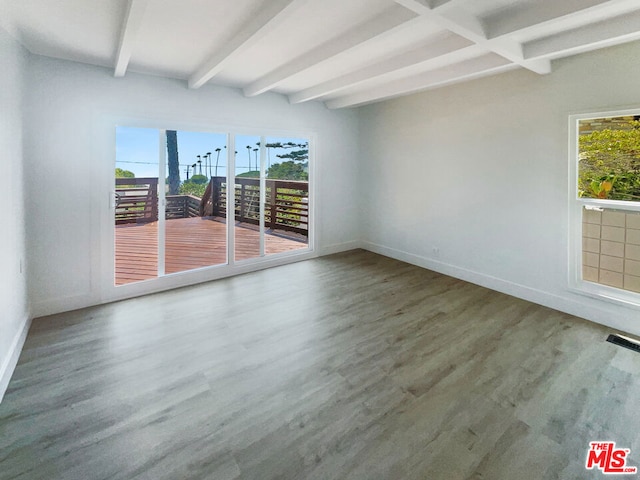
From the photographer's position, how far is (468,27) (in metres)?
2.35

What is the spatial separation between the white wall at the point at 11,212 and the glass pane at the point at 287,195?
2828 millimetres

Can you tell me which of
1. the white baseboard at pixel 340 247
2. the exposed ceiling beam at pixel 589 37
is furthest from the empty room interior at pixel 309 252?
the white baseboard at pixel 340 247

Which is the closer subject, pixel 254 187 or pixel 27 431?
pixel 27 431

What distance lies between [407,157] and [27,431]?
4944 mm

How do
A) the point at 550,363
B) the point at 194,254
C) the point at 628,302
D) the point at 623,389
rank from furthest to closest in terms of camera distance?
the point at 194,254 → the point at 628,302 → the point at 550,363 → the point at 623,389

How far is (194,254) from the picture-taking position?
189 inches

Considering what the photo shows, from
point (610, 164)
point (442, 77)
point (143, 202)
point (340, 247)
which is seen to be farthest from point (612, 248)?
point (143, 202)

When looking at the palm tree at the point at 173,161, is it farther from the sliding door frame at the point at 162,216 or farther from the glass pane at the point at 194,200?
the sliding door frame at the point at 162,216

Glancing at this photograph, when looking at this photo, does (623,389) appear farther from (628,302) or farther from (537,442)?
(628,302)

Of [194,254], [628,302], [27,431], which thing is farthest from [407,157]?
[27,431]

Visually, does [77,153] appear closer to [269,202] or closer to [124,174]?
[124,174]

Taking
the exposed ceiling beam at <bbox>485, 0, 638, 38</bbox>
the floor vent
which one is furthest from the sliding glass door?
the floor vent

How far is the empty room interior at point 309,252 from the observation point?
1807 mm

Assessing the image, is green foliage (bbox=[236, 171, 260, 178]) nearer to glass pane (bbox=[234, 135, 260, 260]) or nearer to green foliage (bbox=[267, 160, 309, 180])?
glass pane (bbox=[234, 135, 260, 260])
